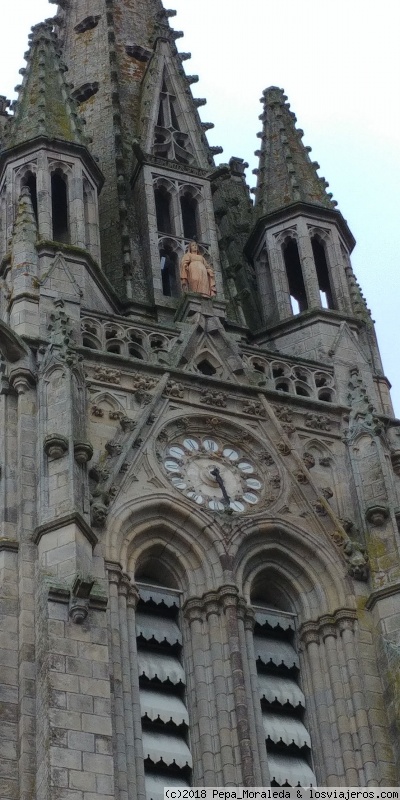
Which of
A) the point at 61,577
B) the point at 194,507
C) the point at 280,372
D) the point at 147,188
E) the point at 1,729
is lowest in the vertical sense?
the point at 1,729

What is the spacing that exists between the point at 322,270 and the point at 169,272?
259 centimetres

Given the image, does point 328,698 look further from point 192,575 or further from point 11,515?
point 11,515

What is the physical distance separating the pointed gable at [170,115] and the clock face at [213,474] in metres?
7.89

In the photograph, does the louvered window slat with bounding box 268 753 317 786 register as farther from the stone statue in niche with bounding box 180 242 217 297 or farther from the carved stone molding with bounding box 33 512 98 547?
the stone statue in niche with bounding box 180 242 217 297


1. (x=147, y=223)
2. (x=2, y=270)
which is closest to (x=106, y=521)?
(x=2, y=270)

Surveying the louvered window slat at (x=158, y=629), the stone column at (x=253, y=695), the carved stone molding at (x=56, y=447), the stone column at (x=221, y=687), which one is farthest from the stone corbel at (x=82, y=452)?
the stone column at (x=253, y=695)

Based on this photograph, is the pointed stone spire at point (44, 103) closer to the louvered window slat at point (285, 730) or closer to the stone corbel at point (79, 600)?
the stone corbel at point (79, 600)

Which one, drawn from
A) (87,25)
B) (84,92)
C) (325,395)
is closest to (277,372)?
(325,395)

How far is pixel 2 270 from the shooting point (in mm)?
34312

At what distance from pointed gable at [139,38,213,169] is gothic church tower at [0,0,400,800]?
0.28 feet

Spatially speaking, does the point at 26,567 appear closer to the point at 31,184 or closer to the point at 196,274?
the point at 196,274

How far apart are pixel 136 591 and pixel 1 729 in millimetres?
3526

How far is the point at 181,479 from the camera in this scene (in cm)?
3119

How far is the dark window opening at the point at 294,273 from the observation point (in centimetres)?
3735
